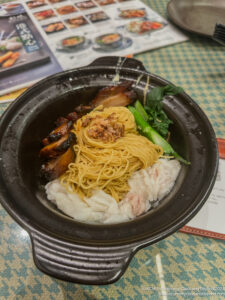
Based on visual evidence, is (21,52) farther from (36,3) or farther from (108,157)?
(108,157)

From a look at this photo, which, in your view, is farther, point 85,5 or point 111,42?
point 85,5

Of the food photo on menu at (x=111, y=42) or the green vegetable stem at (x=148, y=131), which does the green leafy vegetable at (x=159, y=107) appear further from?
the food photo on menu at (x=111, y=42)

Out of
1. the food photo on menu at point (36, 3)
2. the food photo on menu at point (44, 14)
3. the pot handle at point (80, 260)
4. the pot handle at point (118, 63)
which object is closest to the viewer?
the pot handle at point (80, 260)

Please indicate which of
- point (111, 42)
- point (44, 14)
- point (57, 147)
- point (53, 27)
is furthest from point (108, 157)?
point (44, 14)

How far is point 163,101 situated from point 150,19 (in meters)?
1.70

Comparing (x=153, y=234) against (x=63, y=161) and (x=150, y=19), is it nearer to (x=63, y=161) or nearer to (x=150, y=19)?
(x=63, y=161)

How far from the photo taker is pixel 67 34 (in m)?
2.49

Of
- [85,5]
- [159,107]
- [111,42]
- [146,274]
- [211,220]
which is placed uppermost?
[85,5]

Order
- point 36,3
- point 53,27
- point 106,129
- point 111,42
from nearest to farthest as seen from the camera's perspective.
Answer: point 106,129 → point 111,42 → point 53,27 → point 36,3

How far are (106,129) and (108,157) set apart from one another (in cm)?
19

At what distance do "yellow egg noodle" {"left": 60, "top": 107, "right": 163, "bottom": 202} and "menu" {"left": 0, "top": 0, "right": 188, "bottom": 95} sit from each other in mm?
919

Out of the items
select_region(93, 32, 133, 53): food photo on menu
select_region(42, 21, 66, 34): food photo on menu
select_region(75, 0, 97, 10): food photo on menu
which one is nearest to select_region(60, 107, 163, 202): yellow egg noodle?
select_region(93, 32, 133, 53): food photo on menu

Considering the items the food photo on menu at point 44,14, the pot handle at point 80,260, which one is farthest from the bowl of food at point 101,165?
the food photo on menu at point 44,14

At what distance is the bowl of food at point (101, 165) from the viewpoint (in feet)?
3.01
